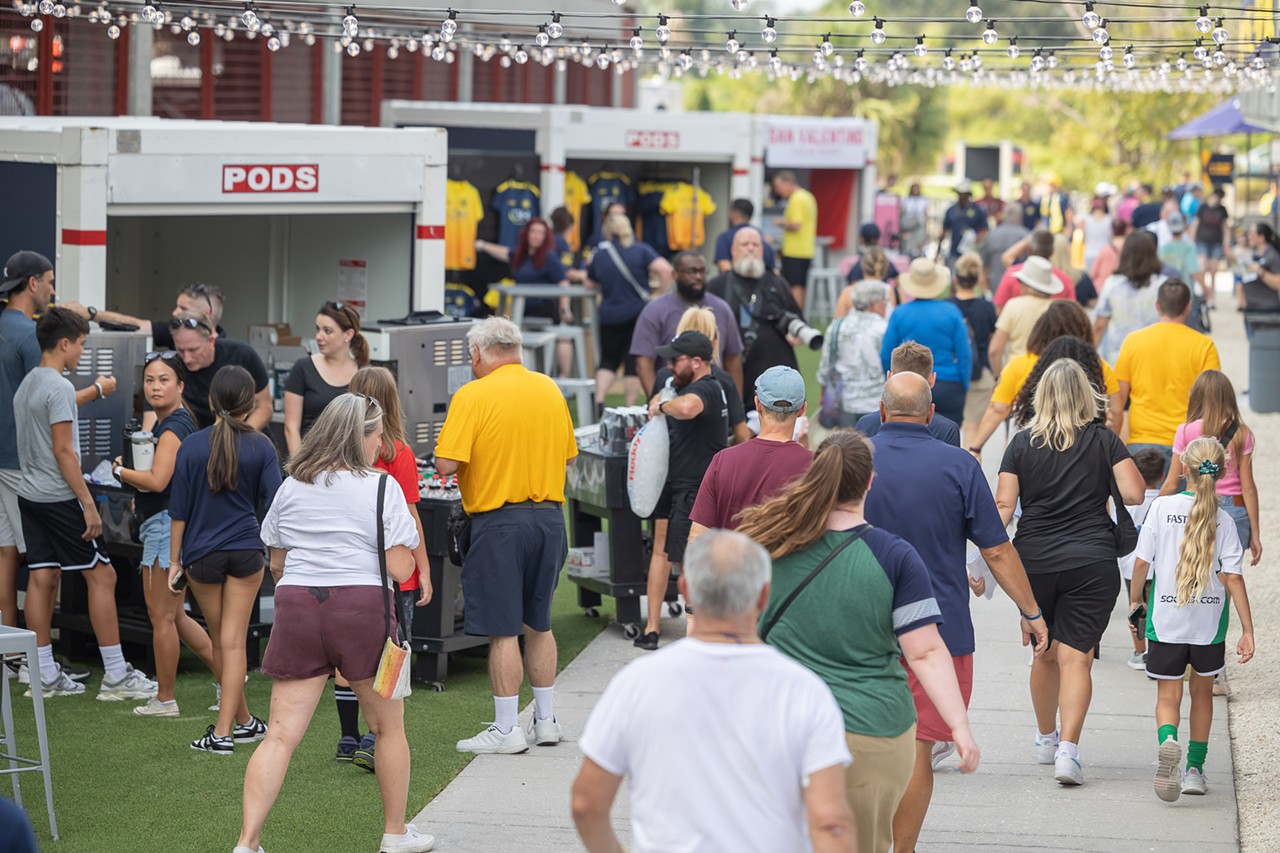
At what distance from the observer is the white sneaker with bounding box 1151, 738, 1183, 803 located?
630 centimetres

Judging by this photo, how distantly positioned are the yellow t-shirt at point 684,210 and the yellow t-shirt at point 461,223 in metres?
Result: 3.39

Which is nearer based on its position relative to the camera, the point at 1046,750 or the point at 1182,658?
the point at 1182,658

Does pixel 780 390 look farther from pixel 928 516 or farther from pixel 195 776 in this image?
pixel 195 776

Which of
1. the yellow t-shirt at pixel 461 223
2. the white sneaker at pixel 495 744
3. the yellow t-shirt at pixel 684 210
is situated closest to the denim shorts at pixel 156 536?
the white sneaker at pixel 495 744

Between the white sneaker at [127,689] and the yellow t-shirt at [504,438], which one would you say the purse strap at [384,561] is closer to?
the yellow t-shirt at [504,438]

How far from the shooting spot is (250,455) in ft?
21.9

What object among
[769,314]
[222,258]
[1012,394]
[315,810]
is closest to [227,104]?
[222,258]

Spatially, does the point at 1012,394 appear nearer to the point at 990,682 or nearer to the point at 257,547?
the point at 990,682

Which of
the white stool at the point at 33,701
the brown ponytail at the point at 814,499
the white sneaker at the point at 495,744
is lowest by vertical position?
the white sneaker at the point at 495,744

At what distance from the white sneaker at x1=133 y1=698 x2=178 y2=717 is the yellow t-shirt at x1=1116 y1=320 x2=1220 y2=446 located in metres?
4.95

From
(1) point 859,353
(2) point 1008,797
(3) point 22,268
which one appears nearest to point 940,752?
(2) point 1008,797

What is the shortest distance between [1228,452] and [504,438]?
10.3ft

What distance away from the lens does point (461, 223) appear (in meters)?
16.5

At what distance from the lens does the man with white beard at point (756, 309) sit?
11086 millimetres
